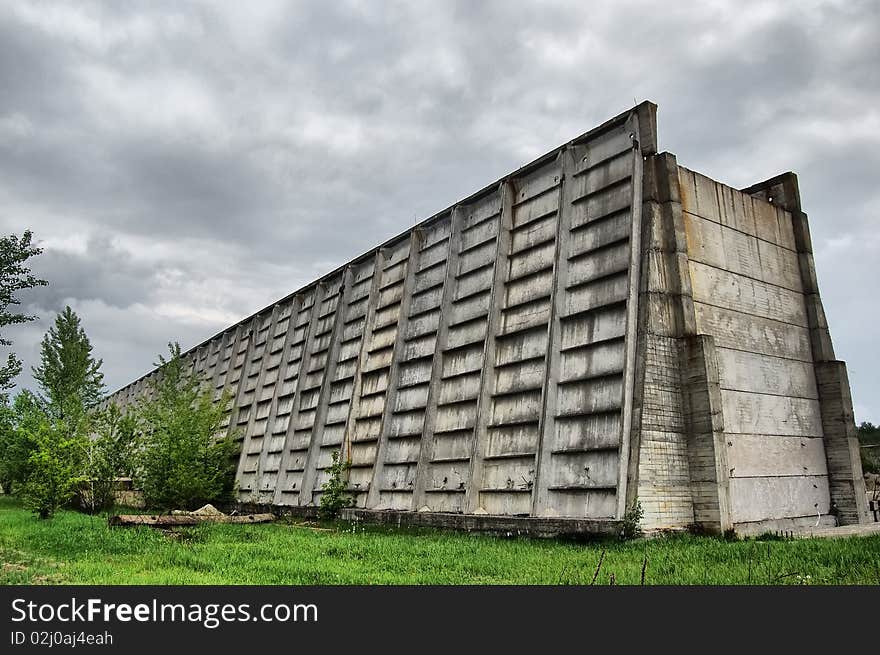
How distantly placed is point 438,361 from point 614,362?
570cm

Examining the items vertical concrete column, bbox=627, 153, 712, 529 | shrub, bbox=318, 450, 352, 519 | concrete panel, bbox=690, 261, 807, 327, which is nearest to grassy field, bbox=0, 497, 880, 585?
vertical concrete column, bbox=627, 153, 712, 529

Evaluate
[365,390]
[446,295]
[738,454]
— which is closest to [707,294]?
[738,454]

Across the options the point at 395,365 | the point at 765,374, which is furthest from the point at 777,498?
the point at 395,365

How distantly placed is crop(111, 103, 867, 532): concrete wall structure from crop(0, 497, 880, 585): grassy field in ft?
5.25

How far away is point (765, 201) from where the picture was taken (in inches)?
639

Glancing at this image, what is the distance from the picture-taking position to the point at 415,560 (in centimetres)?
986

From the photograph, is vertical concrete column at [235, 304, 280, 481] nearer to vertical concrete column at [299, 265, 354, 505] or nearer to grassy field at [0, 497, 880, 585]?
vertical concrete column at [299, 265, 354, 505]

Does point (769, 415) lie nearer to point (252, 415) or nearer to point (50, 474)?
point (50, 474)

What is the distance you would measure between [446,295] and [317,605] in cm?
1333

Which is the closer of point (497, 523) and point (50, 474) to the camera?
point (497, 523)

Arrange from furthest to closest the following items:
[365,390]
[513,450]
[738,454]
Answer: [365,390], [513,450], [738,454]

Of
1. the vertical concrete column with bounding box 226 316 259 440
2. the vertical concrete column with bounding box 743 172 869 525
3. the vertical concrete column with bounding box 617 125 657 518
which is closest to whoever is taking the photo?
the vertical concrete column with bounding box 617 125 657 518

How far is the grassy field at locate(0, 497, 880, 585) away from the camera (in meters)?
7.54

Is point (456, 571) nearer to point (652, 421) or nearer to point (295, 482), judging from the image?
point (652, 421)
